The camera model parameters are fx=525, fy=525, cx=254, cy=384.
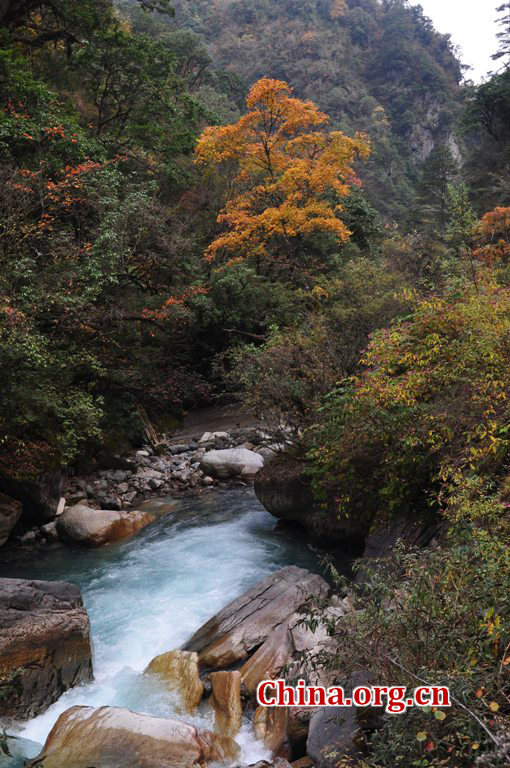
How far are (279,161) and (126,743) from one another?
57.6 ft

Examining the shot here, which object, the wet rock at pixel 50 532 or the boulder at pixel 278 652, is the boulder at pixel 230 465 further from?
the boulder at pixel 278 652

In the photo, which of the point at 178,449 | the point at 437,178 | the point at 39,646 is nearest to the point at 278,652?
the point at 39,646

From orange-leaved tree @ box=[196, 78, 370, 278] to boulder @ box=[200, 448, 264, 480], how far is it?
22.6 feet

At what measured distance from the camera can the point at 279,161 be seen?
18.2m

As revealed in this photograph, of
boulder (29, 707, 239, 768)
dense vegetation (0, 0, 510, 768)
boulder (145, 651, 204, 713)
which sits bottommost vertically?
boulder (145, 651, 204, 713)

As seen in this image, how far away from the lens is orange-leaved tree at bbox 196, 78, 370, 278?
17031 mm

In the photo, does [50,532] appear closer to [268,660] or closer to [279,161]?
[268,660]

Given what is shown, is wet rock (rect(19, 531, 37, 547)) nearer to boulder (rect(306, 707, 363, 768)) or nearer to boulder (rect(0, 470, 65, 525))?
boulder (rect(0, 470, 65, 525))

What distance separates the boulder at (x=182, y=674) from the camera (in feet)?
18.0

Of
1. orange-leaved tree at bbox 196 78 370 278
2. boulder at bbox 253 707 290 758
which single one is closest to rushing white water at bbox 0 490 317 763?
boulder at bbox 253 707 290 758

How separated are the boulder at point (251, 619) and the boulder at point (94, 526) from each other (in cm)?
369

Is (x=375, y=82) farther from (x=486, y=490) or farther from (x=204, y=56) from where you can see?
(x=486, y=490)

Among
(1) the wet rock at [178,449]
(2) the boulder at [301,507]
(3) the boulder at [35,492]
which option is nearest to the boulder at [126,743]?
(2) the boulder at [301,507]

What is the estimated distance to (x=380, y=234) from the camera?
24781 mm
